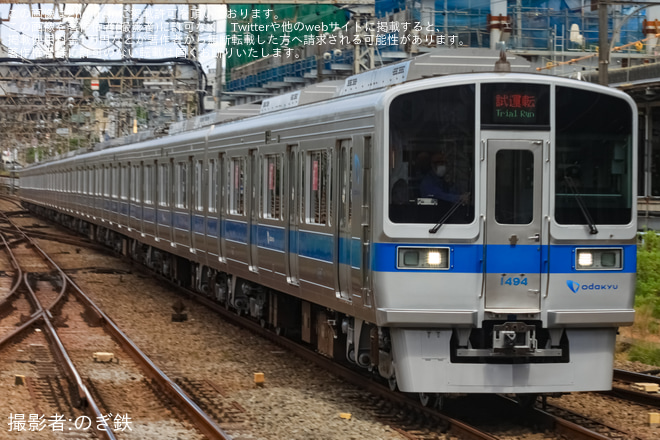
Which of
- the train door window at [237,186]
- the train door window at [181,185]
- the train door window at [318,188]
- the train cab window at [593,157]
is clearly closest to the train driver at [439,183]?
the train cab window at [593,157]

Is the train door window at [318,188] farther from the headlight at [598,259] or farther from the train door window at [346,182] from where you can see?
the headlight at [598,259]

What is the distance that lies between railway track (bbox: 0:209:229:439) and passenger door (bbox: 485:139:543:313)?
2267 mm

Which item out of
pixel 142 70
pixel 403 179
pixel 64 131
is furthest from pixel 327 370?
pixel 64 131

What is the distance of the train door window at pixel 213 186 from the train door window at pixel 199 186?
0.47m

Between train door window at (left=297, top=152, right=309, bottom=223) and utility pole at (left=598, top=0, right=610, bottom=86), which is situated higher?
utility pole at (left=598, top=0, right=610, bottom=86)

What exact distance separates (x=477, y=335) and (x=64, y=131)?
5102cm

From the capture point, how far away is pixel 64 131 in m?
56.8

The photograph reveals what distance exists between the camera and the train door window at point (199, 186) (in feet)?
51.9

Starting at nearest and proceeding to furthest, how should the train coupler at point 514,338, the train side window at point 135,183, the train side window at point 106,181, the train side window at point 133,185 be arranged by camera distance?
the train coupler at point 514,338
the train side window at point 135,183
the train side window at point 133,185
the train side window at point 106,181

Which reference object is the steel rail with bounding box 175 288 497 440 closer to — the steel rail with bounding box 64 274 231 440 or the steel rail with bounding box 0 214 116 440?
the steel rail with bounding box 64 274 231 440

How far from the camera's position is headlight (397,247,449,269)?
317 inches

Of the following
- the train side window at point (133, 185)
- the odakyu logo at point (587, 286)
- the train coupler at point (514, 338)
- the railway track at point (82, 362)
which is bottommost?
the railway track at point (82, 362)

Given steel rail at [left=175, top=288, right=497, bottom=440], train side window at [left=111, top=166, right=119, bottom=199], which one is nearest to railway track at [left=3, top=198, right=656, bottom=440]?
steel rail at [left=175, top=288, right=497, bottom=440]

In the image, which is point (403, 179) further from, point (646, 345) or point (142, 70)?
point (142, 70)
